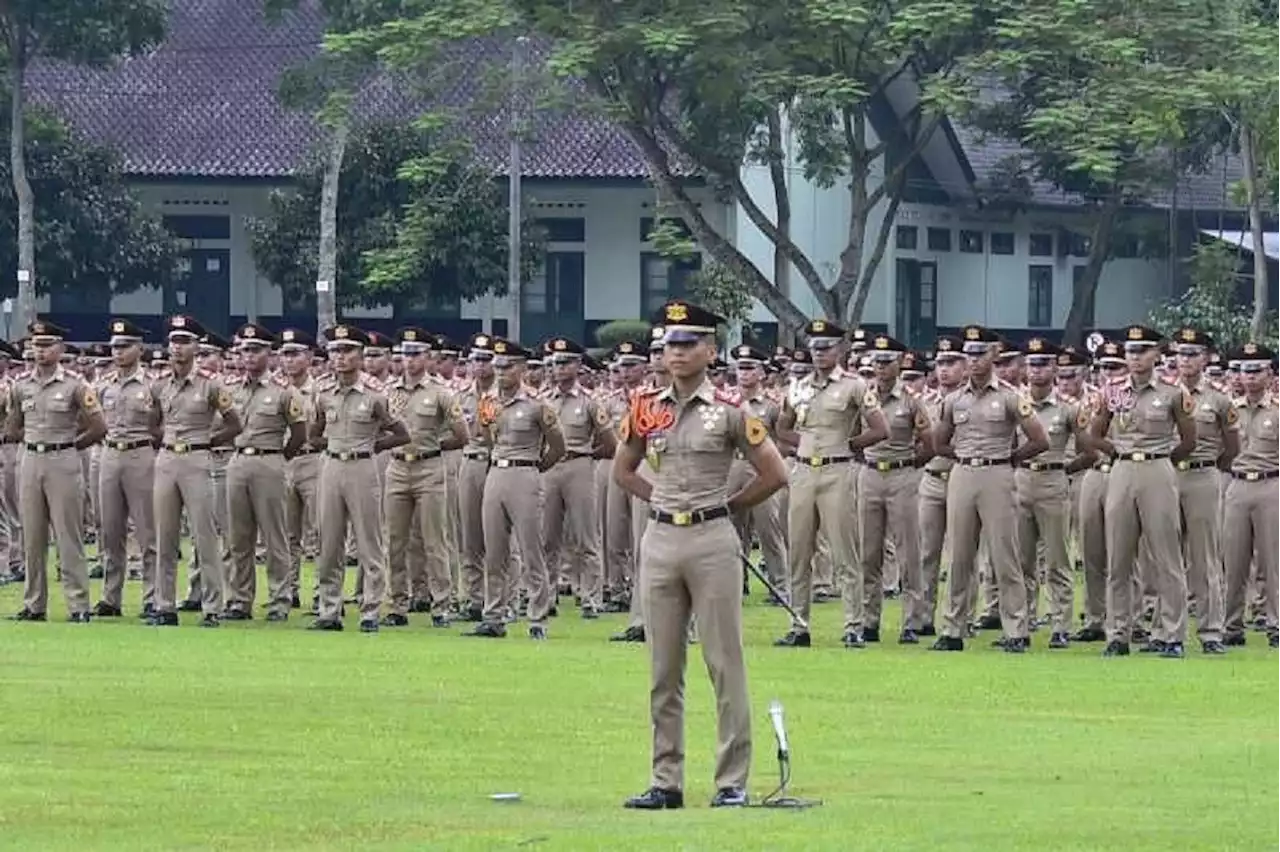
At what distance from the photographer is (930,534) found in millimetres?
24734

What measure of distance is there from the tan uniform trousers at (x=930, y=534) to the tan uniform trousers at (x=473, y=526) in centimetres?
373

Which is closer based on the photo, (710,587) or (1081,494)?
(710,587)

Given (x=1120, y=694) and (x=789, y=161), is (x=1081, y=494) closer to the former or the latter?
(x=1120, y=694)

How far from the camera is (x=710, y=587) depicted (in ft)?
47.2

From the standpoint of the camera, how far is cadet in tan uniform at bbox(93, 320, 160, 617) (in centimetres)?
2558

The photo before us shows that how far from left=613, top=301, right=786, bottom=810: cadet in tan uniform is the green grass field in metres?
0.42

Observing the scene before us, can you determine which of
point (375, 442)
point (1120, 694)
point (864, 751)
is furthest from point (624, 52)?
point (864, 751)

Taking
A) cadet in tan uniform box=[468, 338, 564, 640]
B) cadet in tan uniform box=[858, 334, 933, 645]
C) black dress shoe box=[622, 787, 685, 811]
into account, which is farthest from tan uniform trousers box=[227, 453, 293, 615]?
black dress shoe box=[622, 787, 685, 811]

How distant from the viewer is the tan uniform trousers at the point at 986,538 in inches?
930

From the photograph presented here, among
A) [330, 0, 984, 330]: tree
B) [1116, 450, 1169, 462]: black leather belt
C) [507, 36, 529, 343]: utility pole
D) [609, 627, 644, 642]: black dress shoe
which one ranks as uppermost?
[330, 0, 984, 330]: tree

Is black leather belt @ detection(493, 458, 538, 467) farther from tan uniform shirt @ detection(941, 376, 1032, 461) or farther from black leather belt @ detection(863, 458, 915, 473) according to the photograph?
tan uniform shirt @ detection(941, 376, 1032, 461)

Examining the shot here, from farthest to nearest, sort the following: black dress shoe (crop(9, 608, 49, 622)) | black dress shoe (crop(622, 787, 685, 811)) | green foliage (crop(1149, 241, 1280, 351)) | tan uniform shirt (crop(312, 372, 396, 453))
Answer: green foliage (crop(1149, 241, 1280, 351)) → black dress shoe (crop(9, 608, 49, 622)) → tan uniform shirt (crop(312, 372, 396, 453)) → black dress shoe (crop(622, 787, 685, 811))

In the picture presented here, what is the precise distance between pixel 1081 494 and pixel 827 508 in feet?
8.09

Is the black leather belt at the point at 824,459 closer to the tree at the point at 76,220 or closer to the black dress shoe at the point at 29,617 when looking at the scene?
the black dress shoe at the point at 29,617
